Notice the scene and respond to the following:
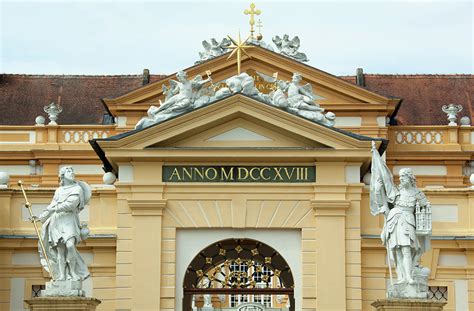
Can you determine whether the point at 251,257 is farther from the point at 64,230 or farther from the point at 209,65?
the point at 209,65

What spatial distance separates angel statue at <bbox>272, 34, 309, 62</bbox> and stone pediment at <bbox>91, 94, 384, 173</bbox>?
1519 centimetres

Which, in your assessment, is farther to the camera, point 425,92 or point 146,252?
point 425,92

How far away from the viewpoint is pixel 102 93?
2421 inches

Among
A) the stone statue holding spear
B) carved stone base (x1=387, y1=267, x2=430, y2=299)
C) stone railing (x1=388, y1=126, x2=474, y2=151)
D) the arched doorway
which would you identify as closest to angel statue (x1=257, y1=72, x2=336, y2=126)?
the arched doorway

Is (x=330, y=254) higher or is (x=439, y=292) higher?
(x=330, y=254)

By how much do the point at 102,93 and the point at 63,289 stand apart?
2663cm

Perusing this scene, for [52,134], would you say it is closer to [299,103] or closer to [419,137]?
[419,137]

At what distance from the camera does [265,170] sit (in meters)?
38.0

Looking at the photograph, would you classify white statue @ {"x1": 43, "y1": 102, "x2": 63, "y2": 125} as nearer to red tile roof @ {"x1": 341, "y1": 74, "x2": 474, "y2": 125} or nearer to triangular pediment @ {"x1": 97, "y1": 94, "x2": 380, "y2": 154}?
red tile roof @ {"x1": 341, "y1": 74, "x2": 474, "y2": 125}

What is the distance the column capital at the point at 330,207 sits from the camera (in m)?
37.7

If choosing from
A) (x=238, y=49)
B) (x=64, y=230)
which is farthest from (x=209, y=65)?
(x=64, y=230)

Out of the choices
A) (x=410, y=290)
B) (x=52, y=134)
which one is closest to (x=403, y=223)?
(x=410, y=290)

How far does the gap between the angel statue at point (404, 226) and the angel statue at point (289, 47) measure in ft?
56.9

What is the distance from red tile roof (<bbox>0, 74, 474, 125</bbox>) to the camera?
5944 centimetres
